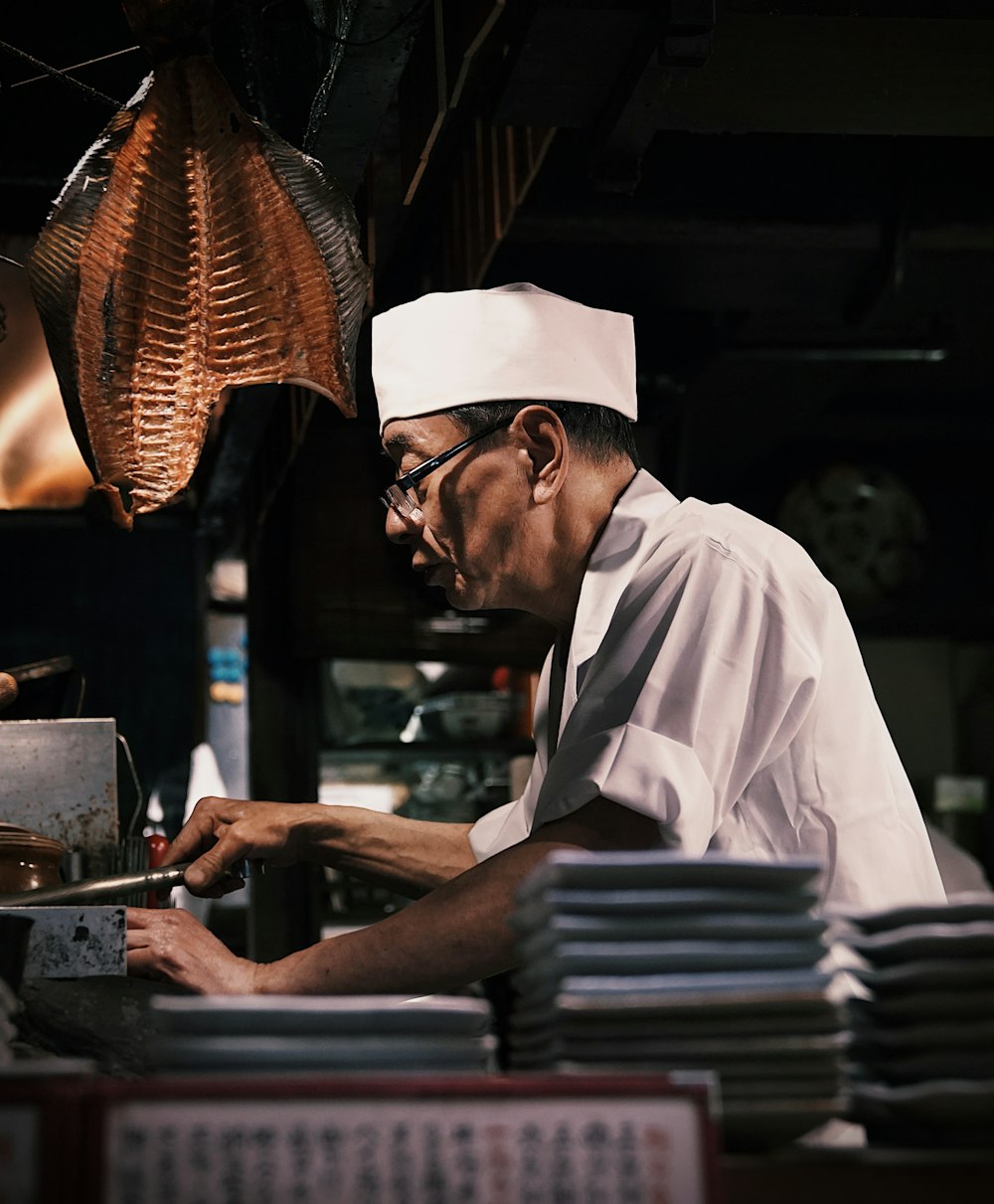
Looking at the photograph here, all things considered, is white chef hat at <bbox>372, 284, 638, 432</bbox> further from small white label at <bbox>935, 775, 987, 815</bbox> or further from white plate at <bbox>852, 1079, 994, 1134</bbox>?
small white label at <bbox>935, 775, 987, 815</bbox>

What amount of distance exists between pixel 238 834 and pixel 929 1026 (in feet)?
5.88

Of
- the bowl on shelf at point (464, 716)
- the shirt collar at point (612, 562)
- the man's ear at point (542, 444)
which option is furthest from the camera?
the bowl on shelf at point (464, 716)

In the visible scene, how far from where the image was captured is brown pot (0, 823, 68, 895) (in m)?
2.95

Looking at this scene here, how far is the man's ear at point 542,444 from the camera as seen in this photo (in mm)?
3059

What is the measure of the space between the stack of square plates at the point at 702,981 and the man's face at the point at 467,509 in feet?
5.33

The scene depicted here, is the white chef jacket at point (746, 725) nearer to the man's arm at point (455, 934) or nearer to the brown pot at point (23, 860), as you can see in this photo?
the man's arm at point (455, 934)

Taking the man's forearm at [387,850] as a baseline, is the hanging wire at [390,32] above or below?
above

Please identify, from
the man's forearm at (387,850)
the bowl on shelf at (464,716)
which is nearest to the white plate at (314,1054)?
the man's forearm at (387,850)

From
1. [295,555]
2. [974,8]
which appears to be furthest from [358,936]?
[295,555]

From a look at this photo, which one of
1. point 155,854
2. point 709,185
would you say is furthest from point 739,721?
point 709,185

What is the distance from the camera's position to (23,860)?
2988mm

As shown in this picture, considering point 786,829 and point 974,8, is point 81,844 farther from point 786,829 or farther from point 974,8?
point 974,8

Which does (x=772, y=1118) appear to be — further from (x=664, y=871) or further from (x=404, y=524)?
(x=404, y=524)

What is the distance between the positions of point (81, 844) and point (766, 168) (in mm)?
3663
